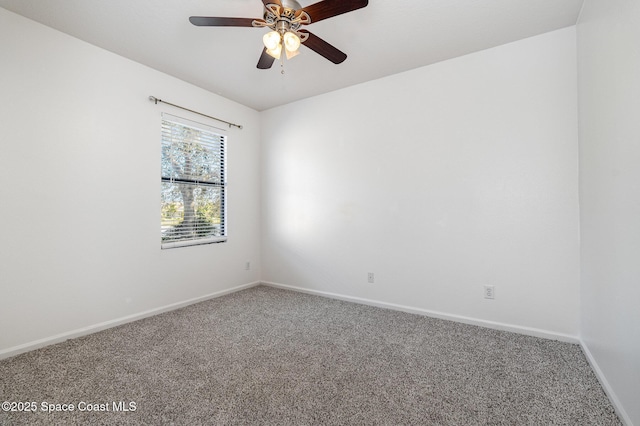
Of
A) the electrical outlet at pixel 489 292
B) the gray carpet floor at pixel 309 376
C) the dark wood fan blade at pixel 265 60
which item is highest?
the dark wood fan blade at pixel 265 60

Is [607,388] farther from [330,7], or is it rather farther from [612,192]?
[330,7]

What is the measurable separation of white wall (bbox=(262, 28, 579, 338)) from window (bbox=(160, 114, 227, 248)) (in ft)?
3.12

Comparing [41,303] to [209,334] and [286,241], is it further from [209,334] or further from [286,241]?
[286,241]

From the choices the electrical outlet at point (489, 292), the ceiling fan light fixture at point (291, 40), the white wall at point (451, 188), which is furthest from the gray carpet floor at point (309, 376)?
the ceiling fan light fixture at point (291, 40)

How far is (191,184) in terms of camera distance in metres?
3.45

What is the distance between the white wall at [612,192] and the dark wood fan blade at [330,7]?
1336mm

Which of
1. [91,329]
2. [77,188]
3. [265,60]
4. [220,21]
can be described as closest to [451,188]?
[265,60]

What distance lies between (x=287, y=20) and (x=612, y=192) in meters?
2.17

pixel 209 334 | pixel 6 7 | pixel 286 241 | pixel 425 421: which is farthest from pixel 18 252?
pixel 425 421

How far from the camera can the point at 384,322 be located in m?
2.83

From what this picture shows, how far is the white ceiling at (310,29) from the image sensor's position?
84.0 inches

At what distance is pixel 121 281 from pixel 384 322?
8.53ft

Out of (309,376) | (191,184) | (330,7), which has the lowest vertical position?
(309,376)

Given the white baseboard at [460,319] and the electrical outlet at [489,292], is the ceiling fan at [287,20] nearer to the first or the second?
the electrical outlet at [489,292]
